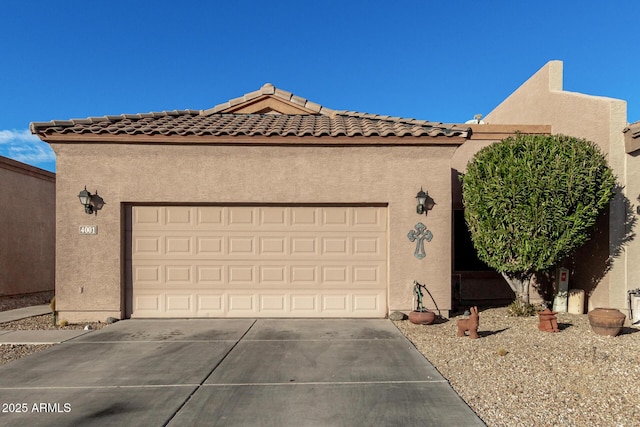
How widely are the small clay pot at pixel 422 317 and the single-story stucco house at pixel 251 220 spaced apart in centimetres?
49

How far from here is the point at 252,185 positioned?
809 cm

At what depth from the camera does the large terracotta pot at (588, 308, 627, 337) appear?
6363 mm

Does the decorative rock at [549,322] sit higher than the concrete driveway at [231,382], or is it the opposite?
the decorative rock at [549,322]

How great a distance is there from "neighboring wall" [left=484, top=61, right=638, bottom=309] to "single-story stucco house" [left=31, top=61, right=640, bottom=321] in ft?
0.31

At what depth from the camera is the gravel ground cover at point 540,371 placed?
12.5ft

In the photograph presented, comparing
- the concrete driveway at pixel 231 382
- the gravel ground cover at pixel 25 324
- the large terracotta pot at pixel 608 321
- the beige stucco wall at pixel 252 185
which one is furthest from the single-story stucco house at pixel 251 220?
the large terracotta pot at pixel 608 321

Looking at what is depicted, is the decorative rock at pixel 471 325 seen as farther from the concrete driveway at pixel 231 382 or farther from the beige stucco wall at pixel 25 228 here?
the beige stucco wall at pixel 25 228

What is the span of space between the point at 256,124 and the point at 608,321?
316 inches

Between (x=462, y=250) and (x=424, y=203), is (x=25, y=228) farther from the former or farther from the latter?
(x=462, y=250)

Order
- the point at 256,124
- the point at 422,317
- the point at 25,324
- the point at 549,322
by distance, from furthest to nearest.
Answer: the point at 256,124 < the point at 25,324 < the point at 422,317 < the point at 549,322

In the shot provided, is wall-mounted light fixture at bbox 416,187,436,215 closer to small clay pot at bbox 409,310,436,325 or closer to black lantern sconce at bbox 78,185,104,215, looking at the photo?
small clay pot at bbox 409,310,436,325

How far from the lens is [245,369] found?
5.08m

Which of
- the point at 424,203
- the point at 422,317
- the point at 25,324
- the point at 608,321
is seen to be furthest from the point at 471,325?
the point at 25,324

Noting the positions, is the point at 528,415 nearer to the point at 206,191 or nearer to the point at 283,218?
the point at 283,218
